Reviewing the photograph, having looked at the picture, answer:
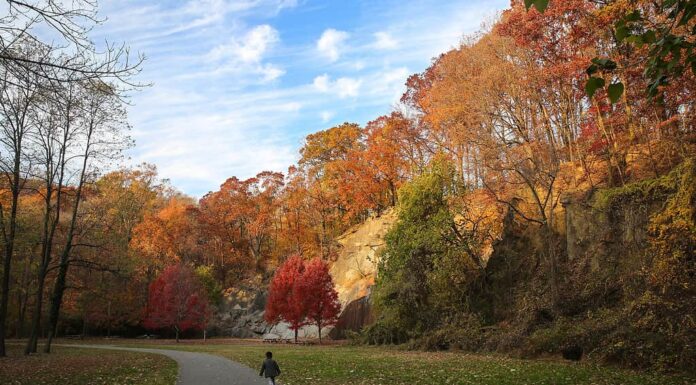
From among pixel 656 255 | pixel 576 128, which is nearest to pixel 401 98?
pixel 576 128

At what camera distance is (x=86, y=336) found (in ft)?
161

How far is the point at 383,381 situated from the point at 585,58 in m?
17.1

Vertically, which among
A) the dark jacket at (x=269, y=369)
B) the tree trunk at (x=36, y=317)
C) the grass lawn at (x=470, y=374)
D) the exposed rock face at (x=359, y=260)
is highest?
the exposed rock face at (x=359, y=260)

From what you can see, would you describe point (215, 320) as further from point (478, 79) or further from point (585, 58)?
point (585, 58)

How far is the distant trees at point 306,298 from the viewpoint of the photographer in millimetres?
39000

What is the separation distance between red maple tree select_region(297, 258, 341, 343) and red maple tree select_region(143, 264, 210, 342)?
44.8 feet

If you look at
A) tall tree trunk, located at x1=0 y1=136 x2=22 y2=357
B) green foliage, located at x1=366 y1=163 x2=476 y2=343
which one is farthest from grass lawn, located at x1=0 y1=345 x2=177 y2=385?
green foliage, located at x1=366 y1=163 x2=476 y2=343

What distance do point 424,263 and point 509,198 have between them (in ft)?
21.3

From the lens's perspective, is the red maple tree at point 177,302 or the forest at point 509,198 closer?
the forest at point 509,198

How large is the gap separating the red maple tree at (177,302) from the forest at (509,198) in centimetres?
27

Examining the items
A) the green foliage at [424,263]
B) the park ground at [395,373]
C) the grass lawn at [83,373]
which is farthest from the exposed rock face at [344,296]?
the grass lawn at [83,373]

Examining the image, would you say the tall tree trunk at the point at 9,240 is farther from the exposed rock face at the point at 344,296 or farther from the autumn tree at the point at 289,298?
the autumn tree at the point at 289,298

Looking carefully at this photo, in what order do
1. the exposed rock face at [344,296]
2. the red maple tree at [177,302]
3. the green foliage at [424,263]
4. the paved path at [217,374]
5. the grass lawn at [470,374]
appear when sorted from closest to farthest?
the grass lawn at [470,374]
the paved path at [217,374]
the green foliage at [424,263]
the exposed rock face at [344,296]
the red maple tree at [177,302]

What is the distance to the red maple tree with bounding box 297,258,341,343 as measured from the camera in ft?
128
